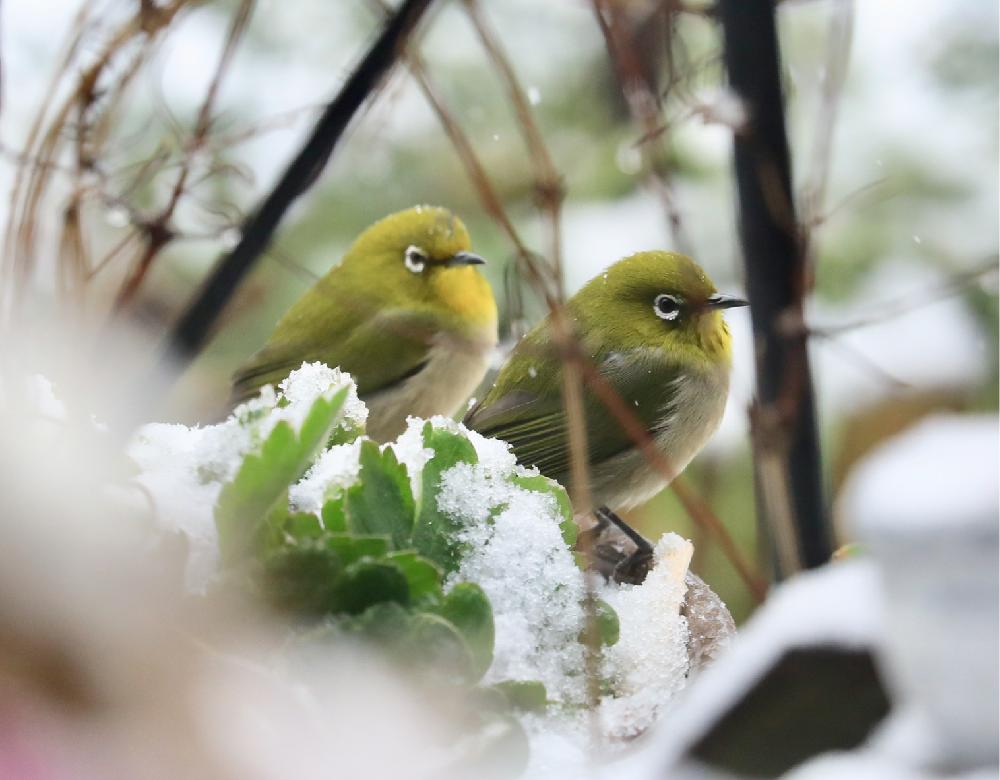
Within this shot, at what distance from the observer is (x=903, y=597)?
9.3 inches

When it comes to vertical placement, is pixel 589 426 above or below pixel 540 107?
below

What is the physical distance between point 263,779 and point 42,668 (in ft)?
0.18

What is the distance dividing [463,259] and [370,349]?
12cm

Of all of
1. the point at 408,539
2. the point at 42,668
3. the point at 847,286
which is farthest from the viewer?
the point at 847,286

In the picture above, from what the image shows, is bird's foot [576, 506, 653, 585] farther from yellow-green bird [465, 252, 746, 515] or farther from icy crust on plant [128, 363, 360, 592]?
icy crust on plant [128, 363, 360, 592]

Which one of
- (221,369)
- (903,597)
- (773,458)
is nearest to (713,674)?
A: (903,597)

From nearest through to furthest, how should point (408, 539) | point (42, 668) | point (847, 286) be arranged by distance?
point (42, 668)
point (408, 539)
point (847, 286)

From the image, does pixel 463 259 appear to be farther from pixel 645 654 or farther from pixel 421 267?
pixel 645 654

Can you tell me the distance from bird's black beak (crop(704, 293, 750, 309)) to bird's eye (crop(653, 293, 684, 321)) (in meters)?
0.04

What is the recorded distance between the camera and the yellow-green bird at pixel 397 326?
0.93 metres

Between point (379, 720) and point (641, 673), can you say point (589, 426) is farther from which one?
point (379, 720)

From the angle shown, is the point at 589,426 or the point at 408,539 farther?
the point at 589,426

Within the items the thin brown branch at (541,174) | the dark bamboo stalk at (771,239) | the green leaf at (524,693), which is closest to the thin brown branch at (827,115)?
the dark bamboo stalk at (771,239)

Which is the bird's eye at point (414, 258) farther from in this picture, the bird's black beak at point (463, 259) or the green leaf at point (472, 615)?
the green leaf at point (472, 615)
